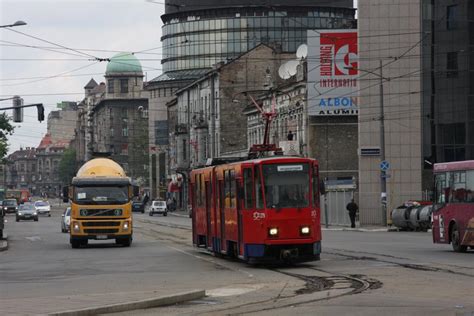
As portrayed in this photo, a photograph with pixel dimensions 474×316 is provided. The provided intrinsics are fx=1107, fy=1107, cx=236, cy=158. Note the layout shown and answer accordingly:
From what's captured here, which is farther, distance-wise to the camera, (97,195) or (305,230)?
(97,195)

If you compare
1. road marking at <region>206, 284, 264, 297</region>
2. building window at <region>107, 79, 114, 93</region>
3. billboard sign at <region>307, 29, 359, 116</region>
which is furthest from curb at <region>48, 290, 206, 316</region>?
building window at <region>107, 79, 114, 93</region>

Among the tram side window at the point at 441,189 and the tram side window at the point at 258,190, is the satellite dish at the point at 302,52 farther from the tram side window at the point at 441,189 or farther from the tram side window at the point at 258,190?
the tram side window at the point at 258,190

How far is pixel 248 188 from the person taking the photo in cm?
2650

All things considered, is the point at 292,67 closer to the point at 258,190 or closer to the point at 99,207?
the point at 99,207

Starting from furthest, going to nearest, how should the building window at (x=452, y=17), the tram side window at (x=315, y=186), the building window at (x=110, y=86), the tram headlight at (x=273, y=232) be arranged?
the building window at (x=110, y=86) < the building window at (x=452, y=17) < the tram side window at (x=315, y=186) < the tram headlight at (x=273, y=232)

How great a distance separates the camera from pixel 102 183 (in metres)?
39.0

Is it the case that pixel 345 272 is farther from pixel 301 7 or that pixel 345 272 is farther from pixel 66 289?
pixel 301 7

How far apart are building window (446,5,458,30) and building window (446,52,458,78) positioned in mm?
1653

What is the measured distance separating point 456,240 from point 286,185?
7.86 meters

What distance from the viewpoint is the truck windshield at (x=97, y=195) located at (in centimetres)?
3891

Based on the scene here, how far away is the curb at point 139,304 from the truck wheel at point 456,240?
14.9 metres

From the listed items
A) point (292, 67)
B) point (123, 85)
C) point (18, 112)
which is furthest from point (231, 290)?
point (123, 85)

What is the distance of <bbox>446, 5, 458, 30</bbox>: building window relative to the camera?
67.8 m

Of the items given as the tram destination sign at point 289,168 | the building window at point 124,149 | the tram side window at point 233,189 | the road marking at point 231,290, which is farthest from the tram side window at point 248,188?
the building window at point 124,149
